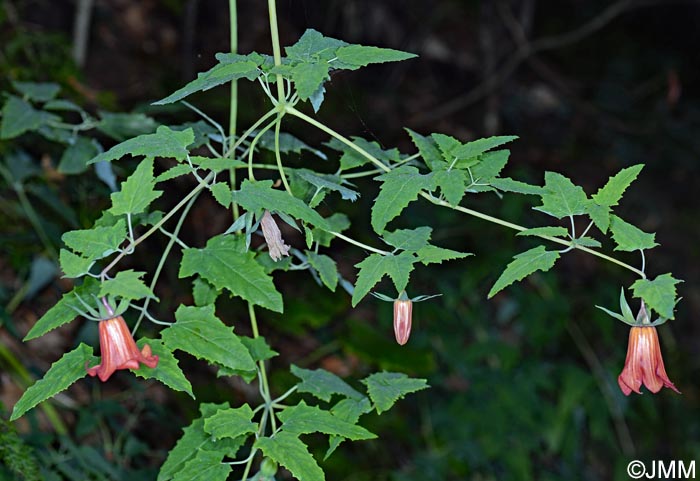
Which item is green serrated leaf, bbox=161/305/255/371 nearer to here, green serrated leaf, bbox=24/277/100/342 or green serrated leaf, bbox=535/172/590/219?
green serrated leaf, bbox=24/277/100/342

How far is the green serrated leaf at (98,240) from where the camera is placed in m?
0.84

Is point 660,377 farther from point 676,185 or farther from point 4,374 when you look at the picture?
point 676,185

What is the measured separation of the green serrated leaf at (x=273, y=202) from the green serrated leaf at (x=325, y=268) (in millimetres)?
193

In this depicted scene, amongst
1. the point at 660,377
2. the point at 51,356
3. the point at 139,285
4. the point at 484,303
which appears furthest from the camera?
the point at 484,303

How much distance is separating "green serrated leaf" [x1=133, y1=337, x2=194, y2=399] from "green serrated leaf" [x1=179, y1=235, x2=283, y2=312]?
0.08 metres

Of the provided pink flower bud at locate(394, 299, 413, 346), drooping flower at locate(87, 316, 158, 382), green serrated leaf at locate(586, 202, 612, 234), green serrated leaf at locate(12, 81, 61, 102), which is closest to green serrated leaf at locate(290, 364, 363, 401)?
pink flower bud at locate(394, 299, 413, 346)

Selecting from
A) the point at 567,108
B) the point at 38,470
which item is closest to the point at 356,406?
the point at 38,470

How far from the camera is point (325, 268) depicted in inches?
41.4

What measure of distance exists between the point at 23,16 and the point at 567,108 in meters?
2.42

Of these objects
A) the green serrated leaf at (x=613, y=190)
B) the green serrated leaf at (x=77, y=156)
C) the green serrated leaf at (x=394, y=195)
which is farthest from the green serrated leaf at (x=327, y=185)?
the green serrated leaf at (x=77, y=156)

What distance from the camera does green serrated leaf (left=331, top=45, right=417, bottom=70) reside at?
85 cm

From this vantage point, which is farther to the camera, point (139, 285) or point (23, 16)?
point (23, 16)

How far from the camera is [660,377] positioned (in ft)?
3.06

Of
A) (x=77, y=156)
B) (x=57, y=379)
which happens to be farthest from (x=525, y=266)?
(x=77, y=156)
